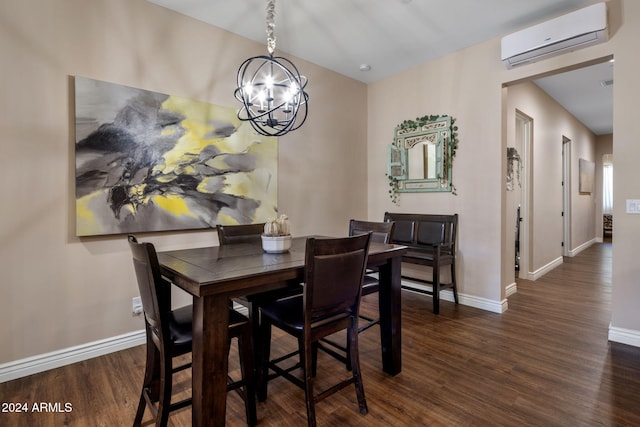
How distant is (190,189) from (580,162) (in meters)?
7.63

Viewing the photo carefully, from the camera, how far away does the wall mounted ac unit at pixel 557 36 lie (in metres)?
2.48

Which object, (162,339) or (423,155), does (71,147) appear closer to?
(162,339)

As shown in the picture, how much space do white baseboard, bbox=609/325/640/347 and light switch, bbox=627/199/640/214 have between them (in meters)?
0.95

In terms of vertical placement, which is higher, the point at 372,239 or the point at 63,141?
the point at 63,141

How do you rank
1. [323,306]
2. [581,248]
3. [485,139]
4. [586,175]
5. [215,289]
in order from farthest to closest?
[586,175], [581,248], [485,139], [323,306], [215,289]

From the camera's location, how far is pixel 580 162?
21.6 feet

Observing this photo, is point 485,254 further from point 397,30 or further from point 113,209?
point 113,209

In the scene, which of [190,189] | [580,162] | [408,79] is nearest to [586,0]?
[408,79]

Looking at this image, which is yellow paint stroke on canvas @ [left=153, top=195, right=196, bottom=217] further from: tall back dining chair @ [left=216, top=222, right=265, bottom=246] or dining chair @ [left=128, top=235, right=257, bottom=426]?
dining chair @ [left=128, top=235, right=257, bottom=426]

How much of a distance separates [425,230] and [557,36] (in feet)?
7.04

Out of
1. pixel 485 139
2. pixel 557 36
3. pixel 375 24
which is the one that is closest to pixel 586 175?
pixel 485 139

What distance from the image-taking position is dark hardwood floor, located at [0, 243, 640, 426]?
1.72 meters

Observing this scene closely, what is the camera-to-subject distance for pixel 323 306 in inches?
64.0

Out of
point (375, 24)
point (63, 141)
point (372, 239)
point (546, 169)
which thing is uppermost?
point (375, 24)
